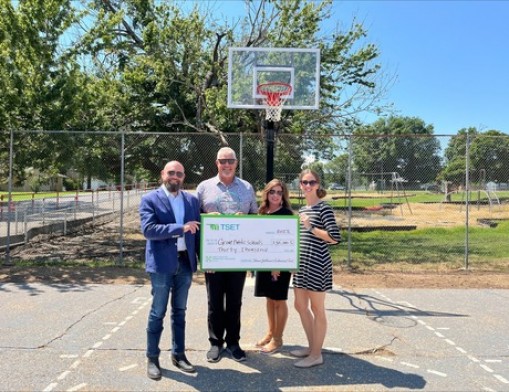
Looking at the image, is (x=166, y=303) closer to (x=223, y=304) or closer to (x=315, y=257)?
(x=223, y=304)

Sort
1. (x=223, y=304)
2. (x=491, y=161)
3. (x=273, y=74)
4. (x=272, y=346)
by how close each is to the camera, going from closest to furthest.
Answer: (x=223, y=304), (x=272, y=346), (x=273, y=74), (x=491, y=161)

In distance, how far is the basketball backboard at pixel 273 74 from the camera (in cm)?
837

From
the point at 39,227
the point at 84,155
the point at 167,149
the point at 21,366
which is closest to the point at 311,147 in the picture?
the point at 167,149

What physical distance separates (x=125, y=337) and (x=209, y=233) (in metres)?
1.79

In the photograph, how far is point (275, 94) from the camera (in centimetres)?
832

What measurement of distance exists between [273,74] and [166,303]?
5.51m

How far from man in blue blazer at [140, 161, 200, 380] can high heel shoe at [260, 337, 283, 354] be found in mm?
882

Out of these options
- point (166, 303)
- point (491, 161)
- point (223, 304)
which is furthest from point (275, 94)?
point (491, 161)

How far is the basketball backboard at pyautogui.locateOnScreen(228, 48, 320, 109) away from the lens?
8367 millimetres

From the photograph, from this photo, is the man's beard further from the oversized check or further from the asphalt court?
the asphalt court

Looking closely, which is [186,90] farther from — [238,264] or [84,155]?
[238,264]

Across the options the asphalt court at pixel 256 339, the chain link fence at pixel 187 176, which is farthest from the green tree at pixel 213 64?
the asphalt court at pixel 256 339

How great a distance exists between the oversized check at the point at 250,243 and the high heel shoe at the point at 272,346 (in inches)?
34.8

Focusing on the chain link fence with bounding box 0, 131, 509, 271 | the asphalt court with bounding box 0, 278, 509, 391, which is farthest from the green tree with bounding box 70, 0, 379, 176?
the asphalt court with bounding box 0, 278, 509, 391
